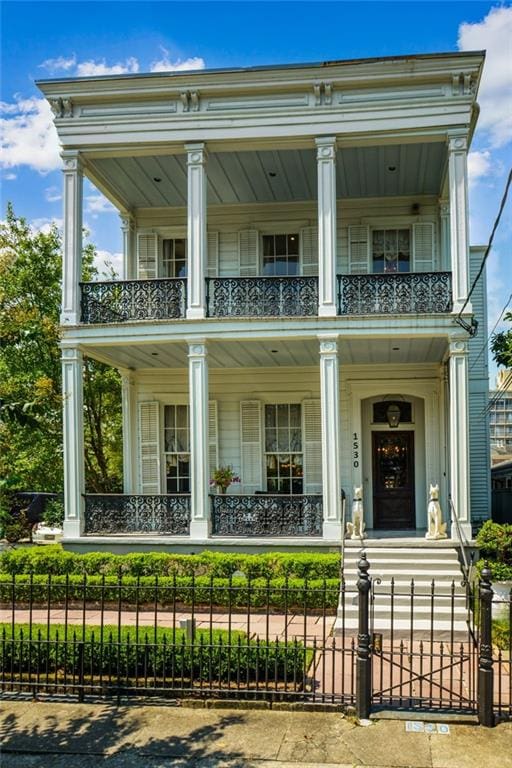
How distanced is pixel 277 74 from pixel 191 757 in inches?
420

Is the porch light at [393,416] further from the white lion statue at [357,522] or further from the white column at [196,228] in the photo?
the white column at [196,228]

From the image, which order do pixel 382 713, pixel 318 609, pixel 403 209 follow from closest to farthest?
pixel 382 713, pixel 318 609, pixel 403 209

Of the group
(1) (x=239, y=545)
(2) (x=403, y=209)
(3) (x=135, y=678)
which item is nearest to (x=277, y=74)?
(2) (x=403, y=209)

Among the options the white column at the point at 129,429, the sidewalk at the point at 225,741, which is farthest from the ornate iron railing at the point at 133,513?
the sidewalk at the point at 225,741

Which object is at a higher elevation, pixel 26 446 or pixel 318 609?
pixel 26 446

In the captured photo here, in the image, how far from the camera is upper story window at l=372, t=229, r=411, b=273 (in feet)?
46.8

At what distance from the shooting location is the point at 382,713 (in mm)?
6145

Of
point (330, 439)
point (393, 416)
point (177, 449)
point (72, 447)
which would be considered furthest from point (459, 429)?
point (72, 447)

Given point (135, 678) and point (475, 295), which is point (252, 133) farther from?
point (135, 678)

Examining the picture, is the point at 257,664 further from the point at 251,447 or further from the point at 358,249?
the point at 358,249

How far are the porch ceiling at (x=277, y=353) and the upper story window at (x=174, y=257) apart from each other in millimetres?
2213

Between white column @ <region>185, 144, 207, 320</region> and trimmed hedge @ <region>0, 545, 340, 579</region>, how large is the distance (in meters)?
4.33

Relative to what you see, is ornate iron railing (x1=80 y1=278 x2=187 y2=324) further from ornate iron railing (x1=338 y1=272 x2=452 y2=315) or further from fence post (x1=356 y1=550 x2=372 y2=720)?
fence post (x1=356 y1=550 x2=372 y2=720)

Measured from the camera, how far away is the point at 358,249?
14156 millimetres
